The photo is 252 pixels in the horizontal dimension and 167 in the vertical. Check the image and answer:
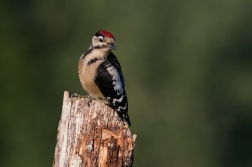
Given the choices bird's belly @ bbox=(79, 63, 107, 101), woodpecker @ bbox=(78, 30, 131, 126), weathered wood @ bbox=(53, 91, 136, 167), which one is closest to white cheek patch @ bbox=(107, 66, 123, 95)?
woodpecker @ bbox=(78, 30, 131, 126)

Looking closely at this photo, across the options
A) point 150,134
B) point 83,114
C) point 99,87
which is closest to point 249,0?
point 150,134

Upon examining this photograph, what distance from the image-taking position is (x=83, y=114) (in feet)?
18.2

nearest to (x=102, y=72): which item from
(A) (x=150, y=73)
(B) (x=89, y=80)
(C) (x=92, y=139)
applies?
(B) (x=89, y=80)

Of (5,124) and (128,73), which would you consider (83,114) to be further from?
(128,73)

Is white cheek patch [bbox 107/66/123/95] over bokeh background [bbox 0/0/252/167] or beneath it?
beneath

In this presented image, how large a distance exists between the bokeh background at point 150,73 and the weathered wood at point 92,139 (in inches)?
417

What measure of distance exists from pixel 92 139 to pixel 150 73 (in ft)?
56.5

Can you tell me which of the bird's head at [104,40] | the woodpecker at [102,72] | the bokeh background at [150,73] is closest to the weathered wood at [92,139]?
the woodpecker at [102,72]

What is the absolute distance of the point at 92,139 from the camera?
17.7 feet

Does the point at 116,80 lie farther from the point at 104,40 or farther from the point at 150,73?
the point at 150,73

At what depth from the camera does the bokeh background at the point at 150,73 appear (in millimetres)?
→ 17203

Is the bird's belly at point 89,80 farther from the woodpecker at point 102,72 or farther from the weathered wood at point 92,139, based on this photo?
the weathered wood at point 92,139

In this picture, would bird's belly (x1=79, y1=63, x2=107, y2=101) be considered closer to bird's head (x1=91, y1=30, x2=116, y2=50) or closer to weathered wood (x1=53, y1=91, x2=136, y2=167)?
bird's head (x1=91, y1=30, x2=116, y2=50)

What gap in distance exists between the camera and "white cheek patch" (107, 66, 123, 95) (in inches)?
295
